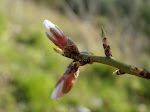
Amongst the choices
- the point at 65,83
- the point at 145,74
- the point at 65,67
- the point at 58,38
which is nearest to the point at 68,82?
the point at 65,83

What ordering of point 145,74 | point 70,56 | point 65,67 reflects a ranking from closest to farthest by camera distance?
point 145,74, point 70,56, point 65,67

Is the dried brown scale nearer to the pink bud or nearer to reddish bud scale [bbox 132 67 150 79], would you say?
reddish bud scale [bbox 132 67 150 79]

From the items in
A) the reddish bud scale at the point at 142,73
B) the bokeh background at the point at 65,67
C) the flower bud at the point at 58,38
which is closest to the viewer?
the reddish bud scale at the point at 142,73

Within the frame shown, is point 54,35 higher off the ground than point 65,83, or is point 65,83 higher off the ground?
point 54,35

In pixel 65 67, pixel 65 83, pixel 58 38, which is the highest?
pixel 65 67

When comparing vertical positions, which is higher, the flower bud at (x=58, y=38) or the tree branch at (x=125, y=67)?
the flower bud at (x=58, y=38)

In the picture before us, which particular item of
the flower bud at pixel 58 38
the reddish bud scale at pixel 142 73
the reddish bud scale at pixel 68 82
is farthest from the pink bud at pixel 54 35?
the reddish bud scale at pixel 142 73

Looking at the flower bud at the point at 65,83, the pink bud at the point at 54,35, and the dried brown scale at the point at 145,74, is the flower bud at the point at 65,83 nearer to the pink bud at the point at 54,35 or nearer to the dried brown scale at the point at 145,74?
the pink bud at the point at 54,35

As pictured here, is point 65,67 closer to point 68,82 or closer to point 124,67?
point 68,82
